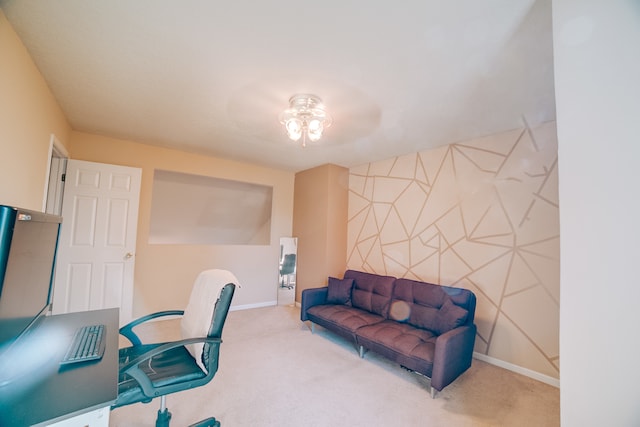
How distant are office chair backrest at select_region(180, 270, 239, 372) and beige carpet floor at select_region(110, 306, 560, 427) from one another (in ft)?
1.99

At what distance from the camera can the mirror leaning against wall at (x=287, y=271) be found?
4.88 meters

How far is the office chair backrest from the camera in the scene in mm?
1579

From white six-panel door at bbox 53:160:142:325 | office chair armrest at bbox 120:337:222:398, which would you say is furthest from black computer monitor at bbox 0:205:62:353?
white six-panel door at bbox 53:160:142:325

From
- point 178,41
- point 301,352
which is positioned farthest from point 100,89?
point 301,352

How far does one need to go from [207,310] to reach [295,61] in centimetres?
178

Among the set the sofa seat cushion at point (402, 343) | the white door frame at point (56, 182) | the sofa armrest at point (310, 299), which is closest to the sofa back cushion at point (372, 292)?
the sofa seat cushion at point (402, 343)

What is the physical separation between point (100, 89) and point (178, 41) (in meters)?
1.19

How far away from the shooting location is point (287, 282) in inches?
193

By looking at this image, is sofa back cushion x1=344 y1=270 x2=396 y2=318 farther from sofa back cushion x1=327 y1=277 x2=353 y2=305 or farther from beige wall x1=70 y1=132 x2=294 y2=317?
beige wall x1=70 y1=132 x2=294 y2=317

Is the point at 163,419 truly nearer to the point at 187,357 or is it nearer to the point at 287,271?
the point at 187,357

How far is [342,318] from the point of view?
3.09m

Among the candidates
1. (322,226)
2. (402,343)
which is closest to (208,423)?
(402,343)

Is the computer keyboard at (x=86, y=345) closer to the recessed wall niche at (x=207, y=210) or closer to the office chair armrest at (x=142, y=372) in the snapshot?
the office chair armrest at (x=142, y=372)

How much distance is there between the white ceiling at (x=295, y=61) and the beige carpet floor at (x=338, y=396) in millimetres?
2510
